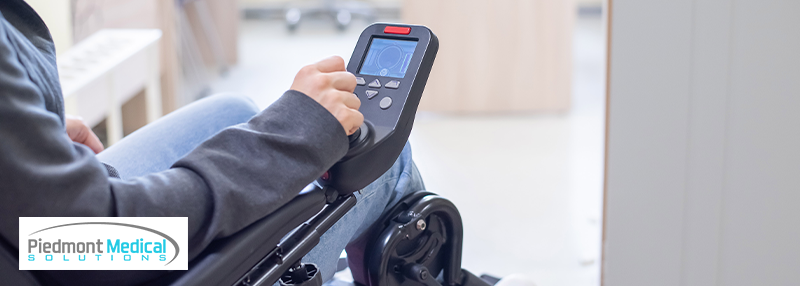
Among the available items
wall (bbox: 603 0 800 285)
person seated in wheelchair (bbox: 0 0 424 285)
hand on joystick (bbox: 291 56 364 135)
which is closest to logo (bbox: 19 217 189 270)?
person seated in wheelchair (bbox: 0 0 424 285)

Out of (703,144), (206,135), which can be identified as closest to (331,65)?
(206,135)

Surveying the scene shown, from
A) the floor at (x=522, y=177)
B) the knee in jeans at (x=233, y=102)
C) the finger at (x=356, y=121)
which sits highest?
the finger at (x=356, y=121)

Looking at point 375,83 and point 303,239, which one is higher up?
point 375,83

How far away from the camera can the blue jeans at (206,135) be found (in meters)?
0.67

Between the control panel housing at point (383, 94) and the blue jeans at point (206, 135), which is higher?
the control panel housing at point (383, 94)

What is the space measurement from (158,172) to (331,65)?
0.17 meters

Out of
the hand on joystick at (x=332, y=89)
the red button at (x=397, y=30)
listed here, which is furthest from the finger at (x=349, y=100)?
the red button at (x=397, y=30)

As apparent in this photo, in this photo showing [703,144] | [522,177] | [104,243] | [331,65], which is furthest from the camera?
[522,177]

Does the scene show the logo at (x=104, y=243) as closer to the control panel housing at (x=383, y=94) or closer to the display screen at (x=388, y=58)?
the control panel housing at (x=383, y=94)

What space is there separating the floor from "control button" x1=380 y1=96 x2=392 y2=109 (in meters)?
0.37

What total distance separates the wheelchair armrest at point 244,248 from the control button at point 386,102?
0.11 metres

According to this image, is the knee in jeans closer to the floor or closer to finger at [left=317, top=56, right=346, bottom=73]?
finger at [left=317, top=56, right=346, bottom=73]

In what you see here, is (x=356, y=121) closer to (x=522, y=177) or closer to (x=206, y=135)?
(x=206, y=135)

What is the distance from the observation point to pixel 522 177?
6.13 ft
